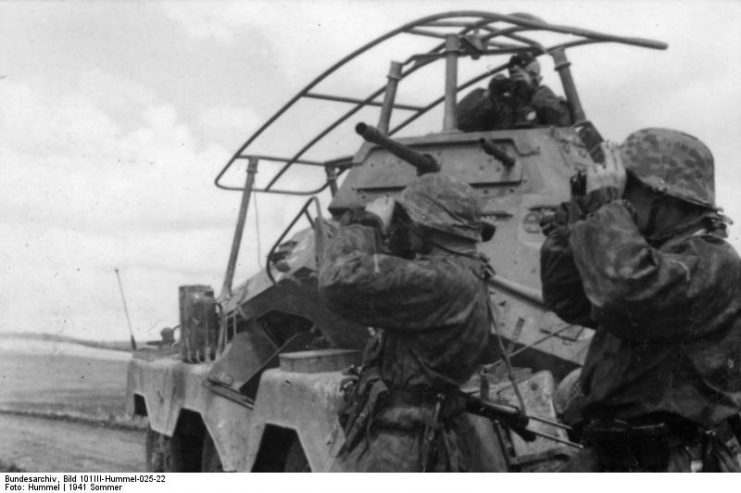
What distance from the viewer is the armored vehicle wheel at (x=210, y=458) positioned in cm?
804

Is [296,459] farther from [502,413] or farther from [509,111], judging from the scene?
[509,111]

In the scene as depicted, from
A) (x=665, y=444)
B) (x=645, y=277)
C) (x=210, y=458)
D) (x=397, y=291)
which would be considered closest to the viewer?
(x=645, y=277)

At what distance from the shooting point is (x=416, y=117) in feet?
30.1

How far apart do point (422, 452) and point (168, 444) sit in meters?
5.25

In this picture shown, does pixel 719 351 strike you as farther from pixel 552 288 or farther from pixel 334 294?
pixel 334 294

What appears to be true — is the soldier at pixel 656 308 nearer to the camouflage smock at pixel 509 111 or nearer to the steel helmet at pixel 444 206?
the steel helmet at pixel 444 206

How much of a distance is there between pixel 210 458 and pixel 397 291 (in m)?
4.53

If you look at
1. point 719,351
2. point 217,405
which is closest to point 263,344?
point 217,405

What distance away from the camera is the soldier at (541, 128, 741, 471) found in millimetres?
3248

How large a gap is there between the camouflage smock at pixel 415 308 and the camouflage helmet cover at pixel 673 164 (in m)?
0.97

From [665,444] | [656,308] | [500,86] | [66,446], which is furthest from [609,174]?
[66,446]

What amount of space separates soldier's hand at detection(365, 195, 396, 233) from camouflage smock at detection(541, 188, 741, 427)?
1189mm

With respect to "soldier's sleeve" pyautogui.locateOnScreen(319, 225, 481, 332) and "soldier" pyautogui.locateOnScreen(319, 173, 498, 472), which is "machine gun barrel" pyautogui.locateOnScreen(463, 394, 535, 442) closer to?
"soldier" pyautogui.locateOnScreen(319, 173, 498, 472)

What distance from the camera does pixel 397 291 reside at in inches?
163
